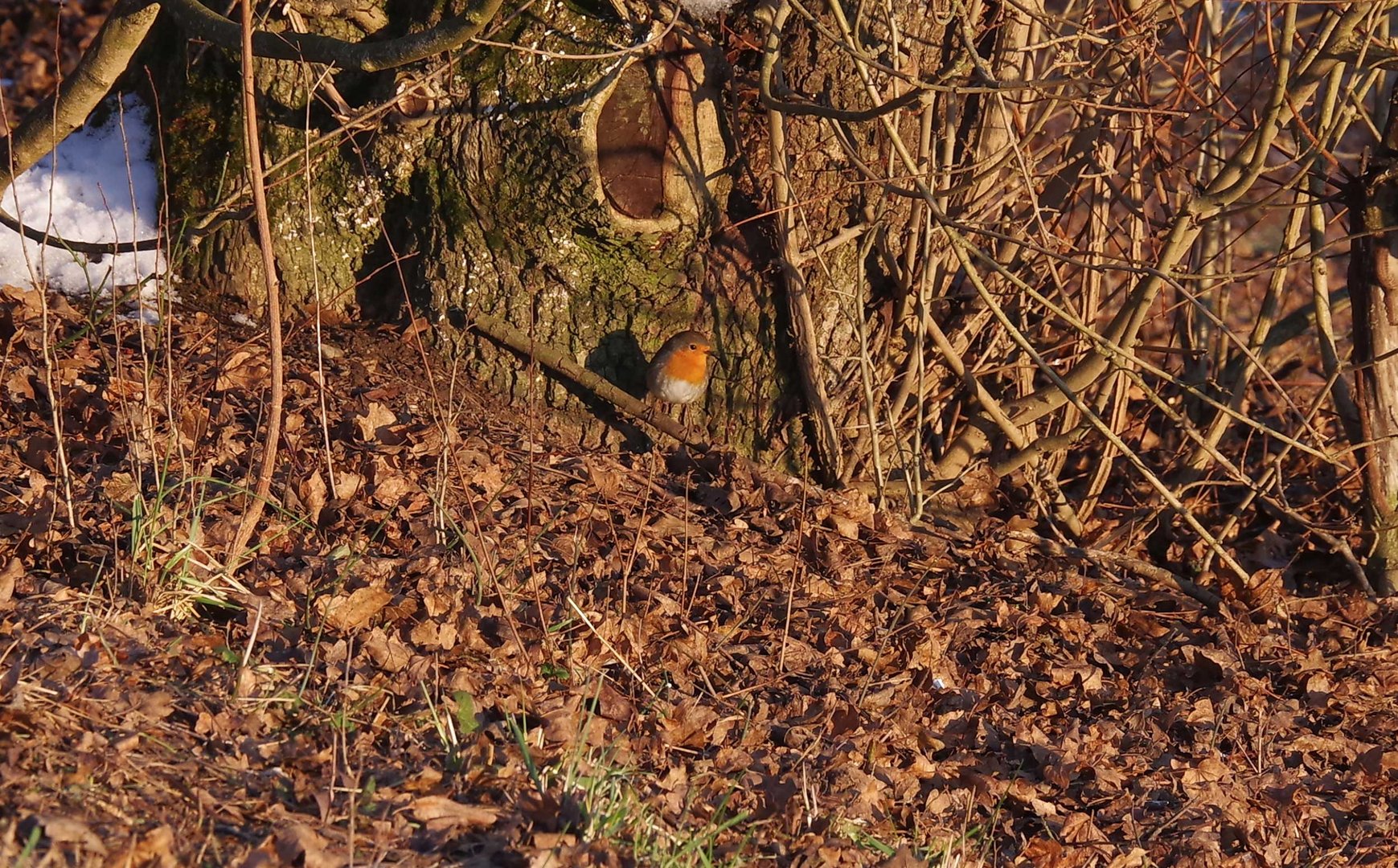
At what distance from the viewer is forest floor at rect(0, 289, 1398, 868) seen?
2555mm

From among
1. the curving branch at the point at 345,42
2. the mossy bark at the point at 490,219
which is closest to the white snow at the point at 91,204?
the mossy bark at the point at 490,219

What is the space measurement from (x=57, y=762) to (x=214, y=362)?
84.0 inches

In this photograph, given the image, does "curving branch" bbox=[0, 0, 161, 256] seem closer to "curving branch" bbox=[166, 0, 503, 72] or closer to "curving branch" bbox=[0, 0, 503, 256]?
"curving branch" bbox=[0, 0, 503, 256]

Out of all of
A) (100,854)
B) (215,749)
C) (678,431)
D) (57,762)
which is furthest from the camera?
(678,431)

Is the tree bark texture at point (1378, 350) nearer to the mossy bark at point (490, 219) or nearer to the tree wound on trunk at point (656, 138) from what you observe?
the mossy bark at point (490, 219)

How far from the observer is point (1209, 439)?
4.82 metres

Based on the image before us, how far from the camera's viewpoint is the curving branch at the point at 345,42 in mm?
3389

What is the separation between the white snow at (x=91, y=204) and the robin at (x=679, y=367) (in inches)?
80.9

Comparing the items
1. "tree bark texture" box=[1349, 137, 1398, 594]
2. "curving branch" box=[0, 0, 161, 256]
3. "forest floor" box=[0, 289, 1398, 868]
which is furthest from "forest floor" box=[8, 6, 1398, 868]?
"curving branch" box=[0, 0, 161, 256]

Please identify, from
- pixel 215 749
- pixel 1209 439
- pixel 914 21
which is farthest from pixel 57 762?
pixel 1209 439

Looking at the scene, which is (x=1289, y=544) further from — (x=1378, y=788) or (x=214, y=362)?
(x=214, y=362)

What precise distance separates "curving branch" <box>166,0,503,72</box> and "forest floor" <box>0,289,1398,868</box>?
3.21 ft

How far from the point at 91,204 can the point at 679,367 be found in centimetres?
267

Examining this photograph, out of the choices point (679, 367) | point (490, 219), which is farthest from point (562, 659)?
point (490, 219)
